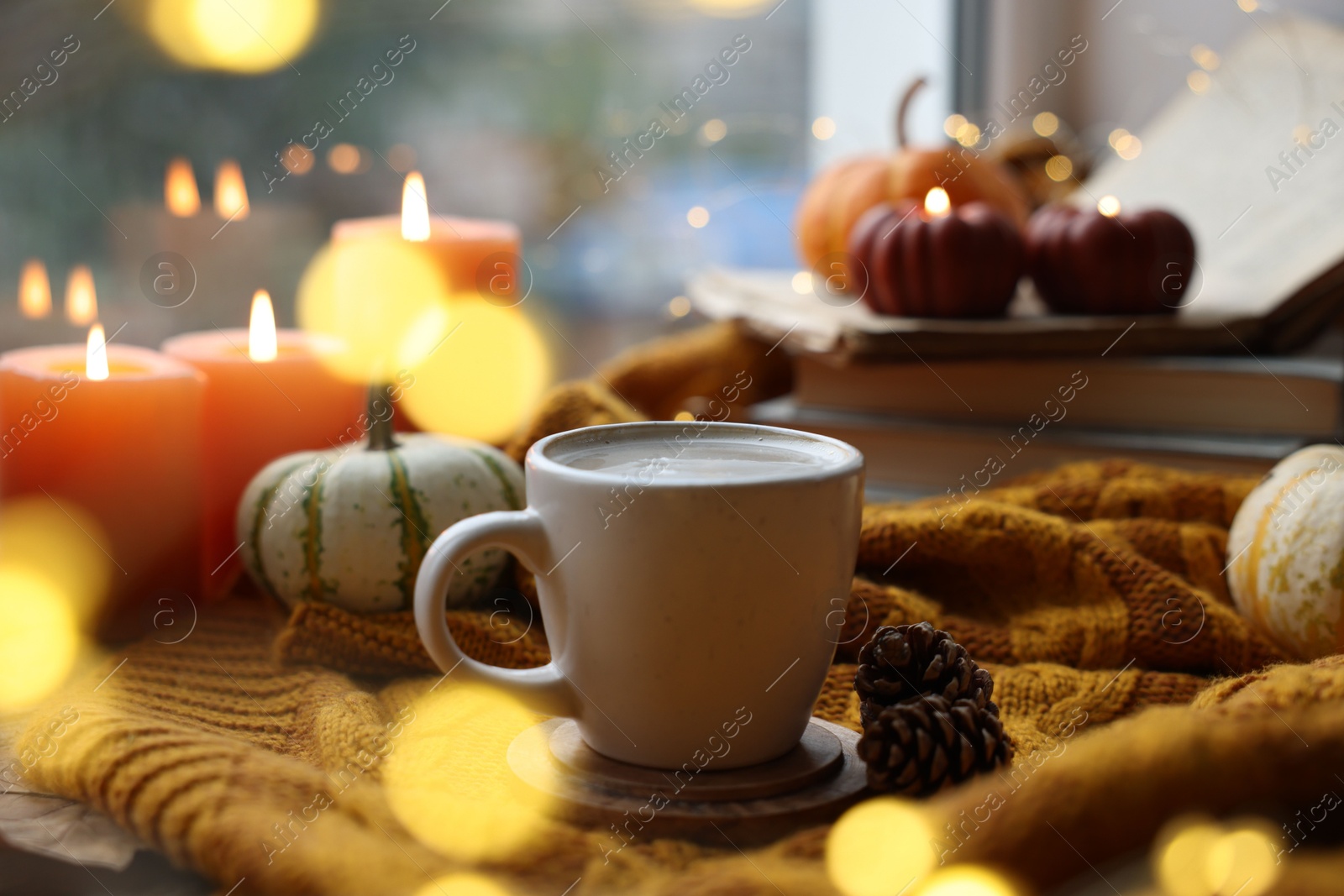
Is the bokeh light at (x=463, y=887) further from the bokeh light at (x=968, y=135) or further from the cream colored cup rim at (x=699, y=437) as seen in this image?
the bokeh light at (x=968, y=135)

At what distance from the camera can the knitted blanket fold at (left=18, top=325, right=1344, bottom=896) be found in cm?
38

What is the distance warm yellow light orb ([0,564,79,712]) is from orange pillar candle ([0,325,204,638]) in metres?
0.02

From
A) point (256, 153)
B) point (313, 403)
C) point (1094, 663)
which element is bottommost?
point (1094, 663)

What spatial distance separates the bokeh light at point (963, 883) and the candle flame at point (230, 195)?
0.74 metres

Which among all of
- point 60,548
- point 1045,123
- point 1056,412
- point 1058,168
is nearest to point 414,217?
point 60,548

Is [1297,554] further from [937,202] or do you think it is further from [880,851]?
[937,202]

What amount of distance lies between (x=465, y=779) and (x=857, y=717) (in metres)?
0.19

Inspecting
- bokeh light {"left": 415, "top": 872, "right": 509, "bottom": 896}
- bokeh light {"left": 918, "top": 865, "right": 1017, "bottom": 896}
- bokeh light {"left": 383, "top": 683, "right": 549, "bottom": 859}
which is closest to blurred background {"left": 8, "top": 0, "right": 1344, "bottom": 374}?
bokeh light {"left": 383, "top": 683, "right": 549, "bottom": 859}

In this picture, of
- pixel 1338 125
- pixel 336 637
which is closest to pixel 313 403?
pixel 336 637

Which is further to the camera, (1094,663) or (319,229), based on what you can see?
(319,229)

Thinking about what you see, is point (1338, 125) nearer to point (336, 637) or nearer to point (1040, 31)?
point (1040, 31)

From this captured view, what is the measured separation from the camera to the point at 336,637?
605 mm

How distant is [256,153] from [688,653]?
736 mm

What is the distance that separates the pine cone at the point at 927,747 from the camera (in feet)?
1.51
